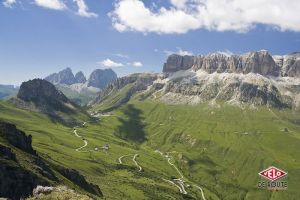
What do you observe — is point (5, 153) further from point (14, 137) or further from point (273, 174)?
point (273, 174)

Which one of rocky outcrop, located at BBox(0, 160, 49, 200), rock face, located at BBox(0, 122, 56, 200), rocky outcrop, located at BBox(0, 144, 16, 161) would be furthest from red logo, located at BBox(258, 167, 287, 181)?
rocky outcrop, located at BBox(0, 144, 16, 161)

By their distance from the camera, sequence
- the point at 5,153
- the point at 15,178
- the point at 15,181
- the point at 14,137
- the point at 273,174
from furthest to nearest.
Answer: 1. the point at 14,137
2. the point at 5,153
3. the point at 15,178
4. the point at 15,181
5. the point at 273,174

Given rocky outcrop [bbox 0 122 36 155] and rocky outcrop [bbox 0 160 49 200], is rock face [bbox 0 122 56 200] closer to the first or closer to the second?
rocky outcrop [bbox 0 160 49 200]

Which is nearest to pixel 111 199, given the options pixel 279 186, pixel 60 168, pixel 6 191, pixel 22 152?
pixel 60 168

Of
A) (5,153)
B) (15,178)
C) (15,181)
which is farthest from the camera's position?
(5,153)

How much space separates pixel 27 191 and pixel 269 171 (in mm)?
68384

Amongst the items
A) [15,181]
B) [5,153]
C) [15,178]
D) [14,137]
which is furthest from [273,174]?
[14,137]

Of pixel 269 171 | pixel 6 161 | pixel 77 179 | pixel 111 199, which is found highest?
pixel 269 171

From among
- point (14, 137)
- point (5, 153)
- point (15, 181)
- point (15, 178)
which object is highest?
point (14, 137)

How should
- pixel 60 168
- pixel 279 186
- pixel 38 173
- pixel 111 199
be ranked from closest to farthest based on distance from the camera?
pixel 279 186, pixel 38 173, pixel 60 168, pixel 111 199

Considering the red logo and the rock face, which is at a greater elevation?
the red logo

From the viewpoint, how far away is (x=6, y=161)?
4569 inches

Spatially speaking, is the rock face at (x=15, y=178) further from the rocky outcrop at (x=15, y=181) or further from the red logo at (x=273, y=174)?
the red logo at (x=273, y=174)

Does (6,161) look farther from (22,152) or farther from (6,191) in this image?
(22,152)
